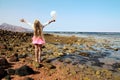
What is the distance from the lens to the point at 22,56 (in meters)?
16.1

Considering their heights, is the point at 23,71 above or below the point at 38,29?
below

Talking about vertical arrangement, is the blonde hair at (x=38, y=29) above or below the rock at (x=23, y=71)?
above

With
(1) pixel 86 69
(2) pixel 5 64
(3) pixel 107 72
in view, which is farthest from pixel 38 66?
(3) pixel 107 72

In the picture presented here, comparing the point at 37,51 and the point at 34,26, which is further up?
the point at 34,26

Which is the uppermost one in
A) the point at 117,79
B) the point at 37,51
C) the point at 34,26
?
the point at 34,26

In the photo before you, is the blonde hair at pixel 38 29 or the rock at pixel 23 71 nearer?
the rock at pixel 23 71

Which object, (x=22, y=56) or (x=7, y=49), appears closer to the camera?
(x=22, y=56)

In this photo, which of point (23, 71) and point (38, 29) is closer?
point (23, 71)

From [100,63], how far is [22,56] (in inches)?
232

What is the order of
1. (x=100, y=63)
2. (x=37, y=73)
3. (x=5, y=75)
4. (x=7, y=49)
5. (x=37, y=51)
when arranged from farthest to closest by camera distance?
(x=7, y=49) < (x=100, y=63) < (x=37, y=51) < (x=37, y=73) < (x=5, y=75)

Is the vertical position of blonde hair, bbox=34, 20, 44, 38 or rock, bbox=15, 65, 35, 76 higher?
blonde hair, bbox=34, 20, 44, 38

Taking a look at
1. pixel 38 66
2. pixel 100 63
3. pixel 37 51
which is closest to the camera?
pixel 38 66

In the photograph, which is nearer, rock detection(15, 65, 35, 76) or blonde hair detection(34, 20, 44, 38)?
rock detection(15, 65, 35, 76)

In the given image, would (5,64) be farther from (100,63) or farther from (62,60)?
(100,63)
